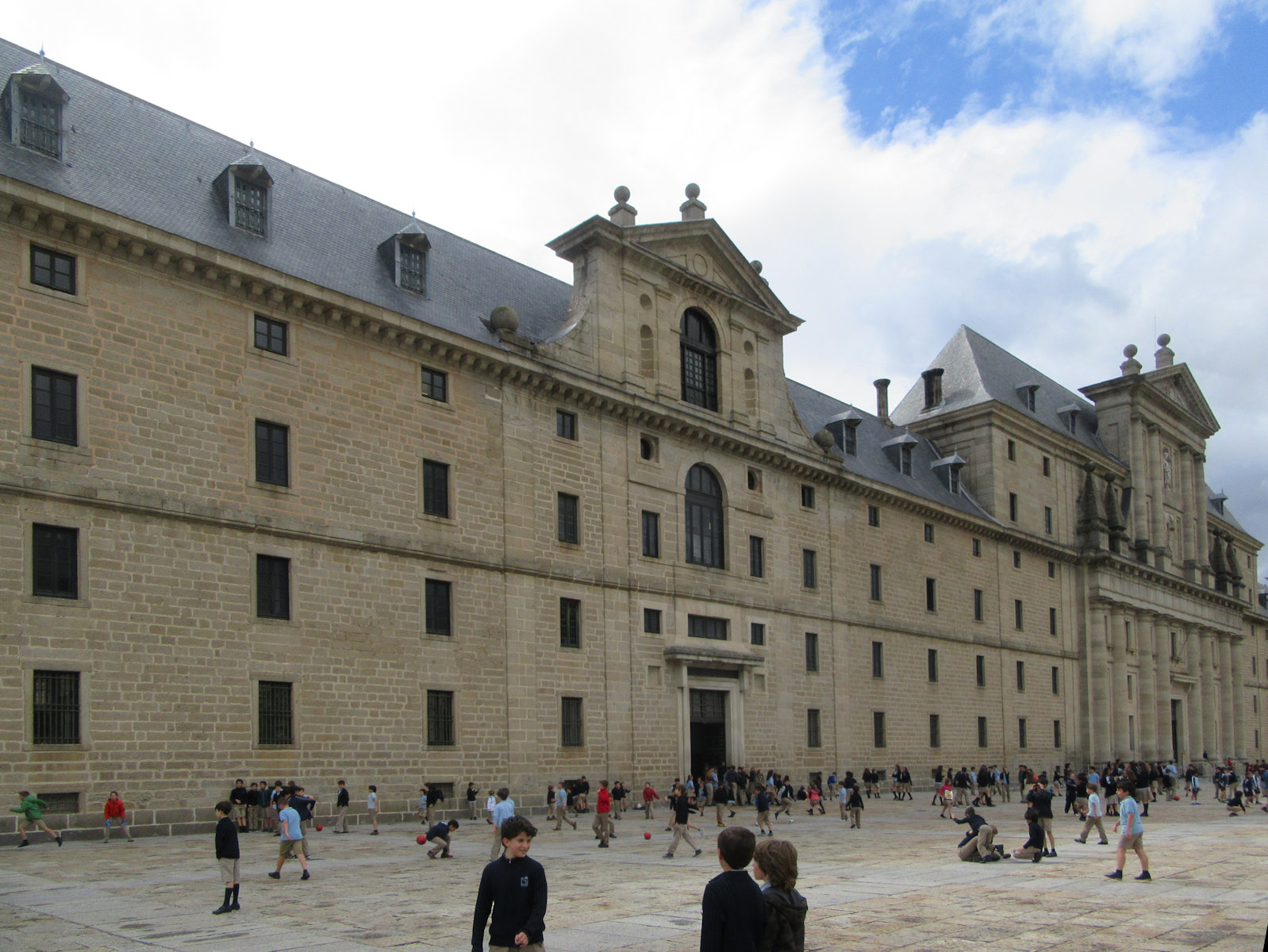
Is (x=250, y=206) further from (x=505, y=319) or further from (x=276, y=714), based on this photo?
(x=276, y=714)

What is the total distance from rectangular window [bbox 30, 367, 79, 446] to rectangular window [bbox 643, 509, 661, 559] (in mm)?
17698

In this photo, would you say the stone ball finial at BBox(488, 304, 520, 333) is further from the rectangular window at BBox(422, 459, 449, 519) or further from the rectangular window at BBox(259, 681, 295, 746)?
the rectangular window at BBox(259, 681, 295, 746)

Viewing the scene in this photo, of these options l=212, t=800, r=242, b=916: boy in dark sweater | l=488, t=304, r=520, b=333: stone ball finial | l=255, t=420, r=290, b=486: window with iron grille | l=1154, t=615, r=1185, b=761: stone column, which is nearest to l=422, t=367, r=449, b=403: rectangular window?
l=488, t=304, r=520, b=333: stone ball finial

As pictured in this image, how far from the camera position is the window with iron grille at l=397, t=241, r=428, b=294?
33.2m

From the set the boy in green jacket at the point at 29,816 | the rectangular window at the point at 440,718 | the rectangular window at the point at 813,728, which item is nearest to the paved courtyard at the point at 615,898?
the boy in green jacket at the point at 29,816

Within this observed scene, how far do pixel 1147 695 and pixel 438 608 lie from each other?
48004 mm

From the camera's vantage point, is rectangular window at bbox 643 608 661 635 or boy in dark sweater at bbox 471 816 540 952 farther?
rectangular window at bbox 643 608 661 635

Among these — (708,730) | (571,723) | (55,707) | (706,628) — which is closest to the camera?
(55,707)

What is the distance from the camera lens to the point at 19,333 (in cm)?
2339

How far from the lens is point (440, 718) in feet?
98.8

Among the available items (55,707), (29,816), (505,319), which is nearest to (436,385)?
(505,319)

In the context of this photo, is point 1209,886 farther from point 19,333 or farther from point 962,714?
point 962,714

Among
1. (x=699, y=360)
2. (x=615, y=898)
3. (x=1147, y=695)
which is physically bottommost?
(x=1147, y=695)

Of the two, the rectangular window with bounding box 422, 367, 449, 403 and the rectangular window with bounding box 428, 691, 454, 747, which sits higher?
the rectangular window with bounding box 422, 367, 449, 403
